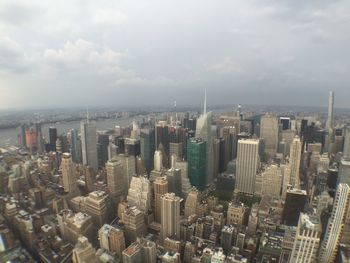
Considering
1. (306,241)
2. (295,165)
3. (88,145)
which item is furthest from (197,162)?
(306,241)

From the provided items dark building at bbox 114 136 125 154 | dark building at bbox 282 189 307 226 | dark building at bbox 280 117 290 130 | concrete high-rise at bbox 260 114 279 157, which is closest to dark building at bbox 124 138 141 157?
dark building at bbox 114 136 125 154

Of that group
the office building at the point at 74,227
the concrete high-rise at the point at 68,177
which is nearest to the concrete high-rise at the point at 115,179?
the concrete high-rise at the point at 68,177

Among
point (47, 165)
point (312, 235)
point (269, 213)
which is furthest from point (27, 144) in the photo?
point (312, 235)

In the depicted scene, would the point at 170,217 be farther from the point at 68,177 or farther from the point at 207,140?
the point at 207,140

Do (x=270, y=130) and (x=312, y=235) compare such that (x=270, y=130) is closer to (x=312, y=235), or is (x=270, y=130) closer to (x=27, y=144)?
(x=312, y=235)

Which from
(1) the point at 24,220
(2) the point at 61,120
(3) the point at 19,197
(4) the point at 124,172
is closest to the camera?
(1) the point at 24,220
